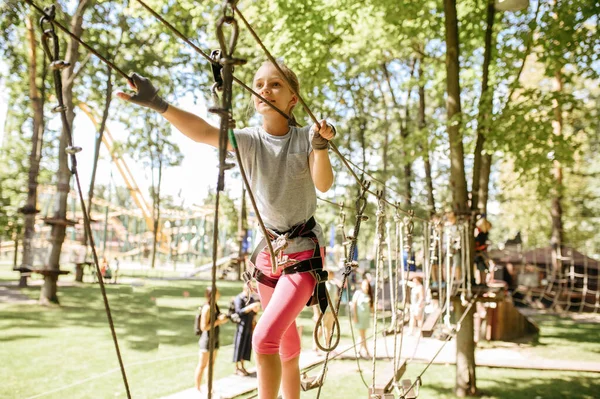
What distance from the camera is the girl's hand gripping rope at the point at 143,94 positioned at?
1337 mm

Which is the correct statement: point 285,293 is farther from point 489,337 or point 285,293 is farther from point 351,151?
point 351,151

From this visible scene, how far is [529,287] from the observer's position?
18.2 meters

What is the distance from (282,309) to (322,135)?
1.94 feet

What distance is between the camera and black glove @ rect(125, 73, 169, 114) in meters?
1.34

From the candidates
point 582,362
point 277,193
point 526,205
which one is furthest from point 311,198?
point 526,205

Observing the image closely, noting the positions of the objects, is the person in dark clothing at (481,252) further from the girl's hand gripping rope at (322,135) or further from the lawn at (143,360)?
the girl's hand gripping rope at (322,135)

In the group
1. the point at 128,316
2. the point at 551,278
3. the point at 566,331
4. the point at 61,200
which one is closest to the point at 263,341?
the point at 61,200

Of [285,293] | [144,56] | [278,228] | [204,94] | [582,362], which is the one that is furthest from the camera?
[204,94]

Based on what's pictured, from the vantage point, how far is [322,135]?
1.64 meters

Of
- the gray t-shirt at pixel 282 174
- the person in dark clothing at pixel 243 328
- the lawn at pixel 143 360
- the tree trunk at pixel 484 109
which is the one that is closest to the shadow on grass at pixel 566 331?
the lawn at pixel 143 360

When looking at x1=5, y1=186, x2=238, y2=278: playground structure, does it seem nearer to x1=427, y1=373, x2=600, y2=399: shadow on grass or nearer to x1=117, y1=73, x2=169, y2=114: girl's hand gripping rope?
x1=427, y1=373, x2=600, y2=399: shadow on grass

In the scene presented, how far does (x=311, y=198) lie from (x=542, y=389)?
23.9 ft

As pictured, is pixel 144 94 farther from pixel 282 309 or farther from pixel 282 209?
pixel 282 309

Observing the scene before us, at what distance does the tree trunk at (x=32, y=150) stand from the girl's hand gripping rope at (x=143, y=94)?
15.1m
